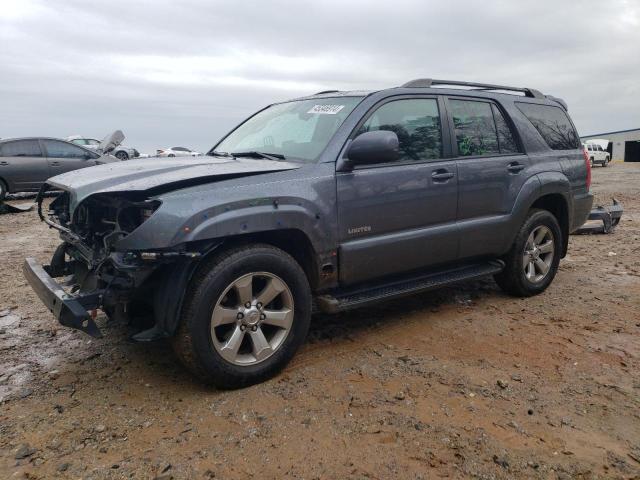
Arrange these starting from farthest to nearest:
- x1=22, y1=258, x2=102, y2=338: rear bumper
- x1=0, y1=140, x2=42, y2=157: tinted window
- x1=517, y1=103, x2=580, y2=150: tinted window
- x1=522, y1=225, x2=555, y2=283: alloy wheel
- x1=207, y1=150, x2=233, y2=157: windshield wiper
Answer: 1. x1=0, y1=140, x2=42, y2=157: tinted window
2. x1=517, y1=103, x2=580, y2=150: tinted window
3. x1=522, y1=225, x2=555, y2=283: alloy wheel
4. x1=207, y1=150, x2=233, y2=157: windshield wiper
5. x1=22, y1=258, x2=102, y2=338: rear bumper

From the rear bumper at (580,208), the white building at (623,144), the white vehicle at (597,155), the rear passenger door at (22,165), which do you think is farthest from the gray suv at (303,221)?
the white building at (623,144)

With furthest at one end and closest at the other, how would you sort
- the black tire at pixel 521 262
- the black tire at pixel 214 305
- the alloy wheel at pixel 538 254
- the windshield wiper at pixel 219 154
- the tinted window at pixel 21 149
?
1. the tinted window at pixel 21 149
2. the alloy wheel at pixel 538 254
3. the black tire at pixel 521 262
4. the windshield wiper at pixel 219 154
5. the black tire at pixel 214 305

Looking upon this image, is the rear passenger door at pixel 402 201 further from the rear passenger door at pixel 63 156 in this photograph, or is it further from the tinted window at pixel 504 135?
the rear passenger door at pixel 63 156

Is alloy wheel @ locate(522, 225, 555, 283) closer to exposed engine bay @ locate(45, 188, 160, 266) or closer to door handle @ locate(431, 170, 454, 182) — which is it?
door handle @ locate(431, 170, 454, 182)

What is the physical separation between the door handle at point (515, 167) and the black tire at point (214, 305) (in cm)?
230

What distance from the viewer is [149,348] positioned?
149 inches

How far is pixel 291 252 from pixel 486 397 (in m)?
1.48

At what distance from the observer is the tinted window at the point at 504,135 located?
465 centimetres

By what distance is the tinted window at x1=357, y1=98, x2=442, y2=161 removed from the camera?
153 inches

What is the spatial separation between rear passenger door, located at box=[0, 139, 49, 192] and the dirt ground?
890 cm

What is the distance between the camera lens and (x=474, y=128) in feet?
14.6

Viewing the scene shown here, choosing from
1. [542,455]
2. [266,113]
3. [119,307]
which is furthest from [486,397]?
[266,113]

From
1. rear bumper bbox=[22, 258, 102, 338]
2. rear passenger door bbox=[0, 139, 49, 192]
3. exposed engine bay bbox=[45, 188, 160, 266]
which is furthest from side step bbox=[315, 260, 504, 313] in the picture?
rear passenger door bbox=[0, 139, 49, 192]

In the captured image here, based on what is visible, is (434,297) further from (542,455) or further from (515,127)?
(542,455)
